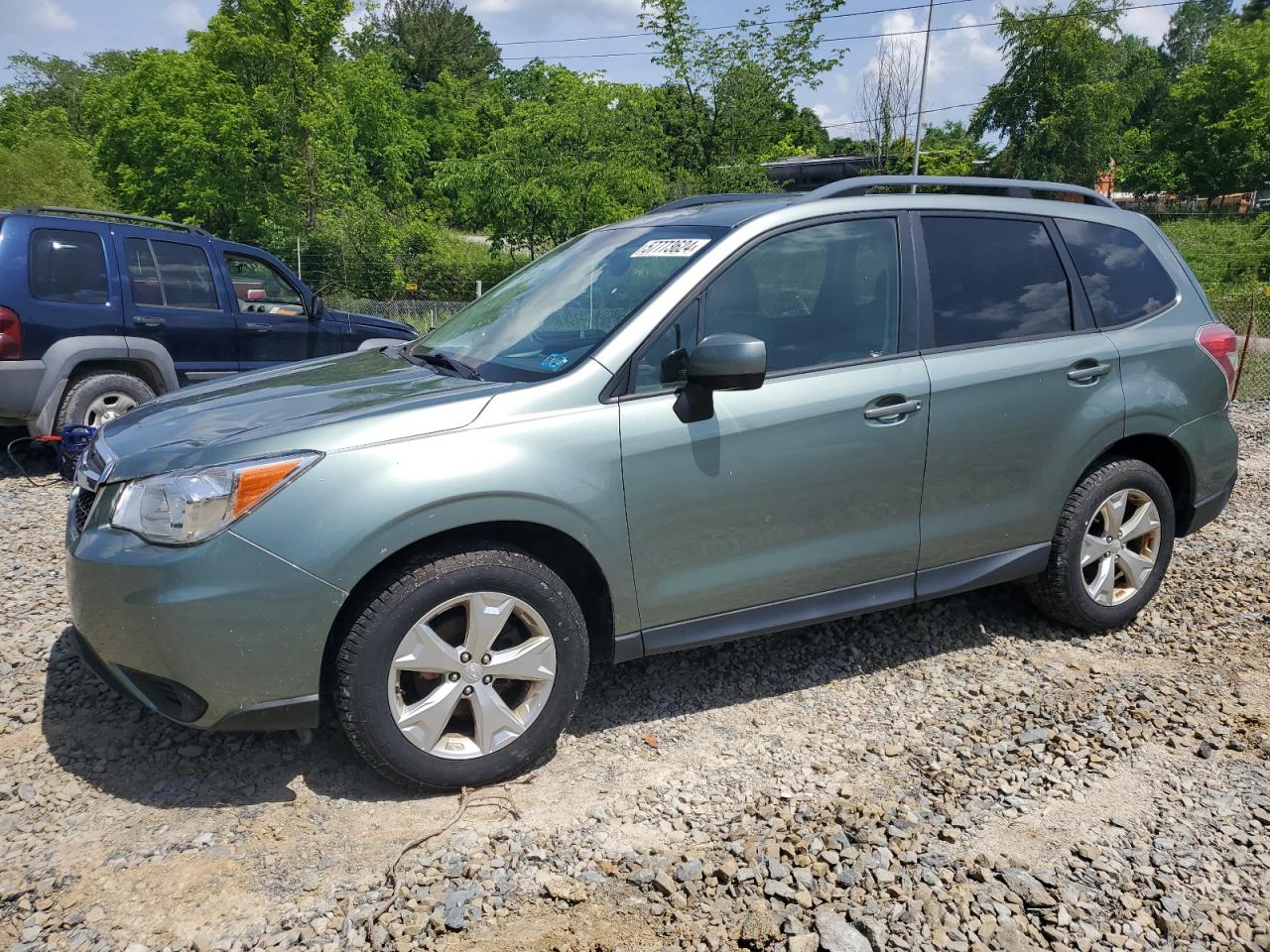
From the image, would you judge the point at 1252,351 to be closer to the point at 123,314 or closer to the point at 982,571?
the point at 982,571

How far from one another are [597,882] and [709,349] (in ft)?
5.34

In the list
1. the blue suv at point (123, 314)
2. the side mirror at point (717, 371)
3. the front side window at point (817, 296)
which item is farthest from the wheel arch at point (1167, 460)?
the blue suv at point (123, 314)

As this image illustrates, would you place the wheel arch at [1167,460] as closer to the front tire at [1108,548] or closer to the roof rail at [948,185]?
the front tire at [1108,548]

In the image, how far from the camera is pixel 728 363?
10.1ft

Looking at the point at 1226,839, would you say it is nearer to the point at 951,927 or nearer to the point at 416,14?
the point at 951,927

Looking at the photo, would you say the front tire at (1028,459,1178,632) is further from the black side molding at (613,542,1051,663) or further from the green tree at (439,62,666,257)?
the green tree at (439,62,666,257)

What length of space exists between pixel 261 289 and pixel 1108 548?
290 inches

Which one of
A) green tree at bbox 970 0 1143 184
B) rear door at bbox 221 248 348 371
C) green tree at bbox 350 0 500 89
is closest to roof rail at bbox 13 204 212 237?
rear door at bbox 221 248 348 371

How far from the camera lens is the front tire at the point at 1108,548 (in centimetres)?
416

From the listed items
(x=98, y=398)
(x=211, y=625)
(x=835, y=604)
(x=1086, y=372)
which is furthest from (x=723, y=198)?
(x=98, y=398)

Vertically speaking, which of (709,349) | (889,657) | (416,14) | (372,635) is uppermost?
(416,14)

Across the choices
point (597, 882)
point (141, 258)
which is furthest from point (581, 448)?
point (141, 258)

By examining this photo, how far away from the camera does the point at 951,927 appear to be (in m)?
2.50

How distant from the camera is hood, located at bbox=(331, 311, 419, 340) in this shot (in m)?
9.20
